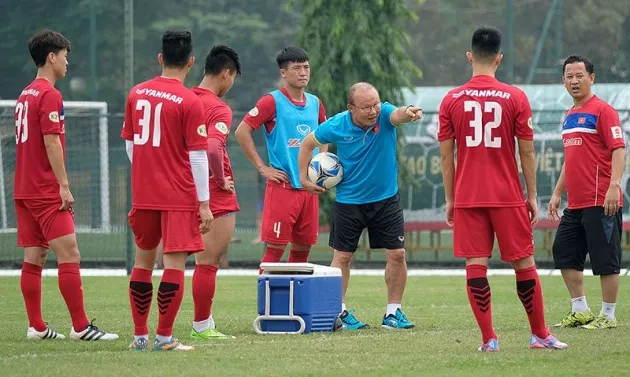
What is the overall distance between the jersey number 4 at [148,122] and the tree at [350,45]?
1184 centimetres

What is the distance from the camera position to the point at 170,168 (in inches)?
318

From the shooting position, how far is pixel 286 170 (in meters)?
Answer: 10.3

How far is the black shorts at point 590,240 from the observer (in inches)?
395

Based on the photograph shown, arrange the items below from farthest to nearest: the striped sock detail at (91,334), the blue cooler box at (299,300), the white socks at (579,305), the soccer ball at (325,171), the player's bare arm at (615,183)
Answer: the white socks at (579,305) → the soccer ball at (325,171) → the player's bare arm at (615,183) → the blue cooler box at (299,300) → the striped sock detail at (91,334)

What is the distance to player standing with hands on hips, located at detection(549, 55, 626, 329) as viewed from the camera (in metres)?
9.97

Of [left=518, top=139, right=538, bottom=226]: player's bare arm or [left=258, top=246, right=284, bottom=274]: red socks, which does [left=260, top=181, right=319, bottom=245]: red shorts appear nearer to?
[left=258, top=246, right=284, bottom=274]: red socks

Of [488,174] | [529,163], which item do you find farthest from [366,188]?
[529,163]

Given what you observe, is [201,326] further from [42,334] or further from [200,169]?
[200,169]

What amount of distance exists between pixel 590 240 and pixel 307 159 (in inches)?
96.1

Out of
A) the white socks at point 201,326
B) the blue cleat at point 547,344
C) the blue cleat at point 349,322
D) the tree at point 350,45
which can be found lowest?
the blue cleat at point 349,322

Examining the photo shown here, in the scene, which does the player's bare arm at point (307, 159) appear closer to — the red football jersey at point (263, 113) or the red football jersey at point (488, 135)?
the red football jersey at point (263, 113)

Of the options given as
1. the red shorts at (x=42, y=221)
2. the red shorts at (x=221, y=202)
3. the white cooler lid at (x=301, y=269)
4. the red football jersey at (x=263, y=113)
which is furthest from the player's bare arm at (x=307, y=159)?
the red shorts at (x=42, y=221)

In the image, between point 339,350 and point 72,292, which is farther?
point 72,292

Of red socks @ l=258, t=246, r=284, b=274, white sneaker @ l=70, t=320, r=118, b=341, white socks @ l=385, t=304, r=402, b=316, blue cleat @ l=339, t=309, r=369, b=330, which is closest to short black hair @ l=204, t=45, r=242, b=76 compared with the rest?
red socks @ l=258, t=246, r=284, b=274
